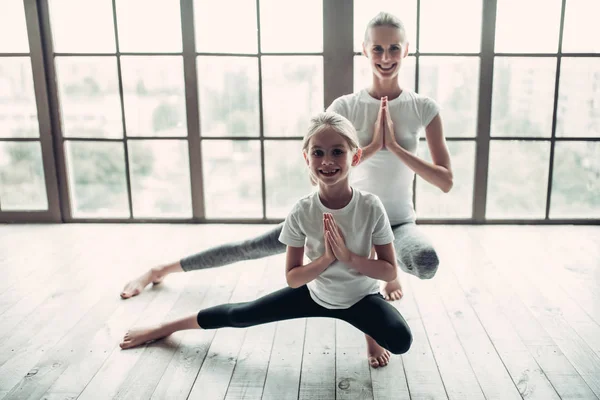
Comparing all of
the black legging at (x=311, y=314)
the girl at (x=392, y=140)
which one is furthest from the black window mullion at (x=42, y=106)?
the black legging at (x=311, y=314)

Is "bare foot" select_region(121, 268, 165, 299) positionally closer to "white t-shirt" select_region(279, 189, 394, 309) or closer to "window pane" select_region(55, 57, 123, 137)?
"white t-shirt" select_region(279, 189, 394, 309)

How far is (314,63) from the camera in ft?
10.5

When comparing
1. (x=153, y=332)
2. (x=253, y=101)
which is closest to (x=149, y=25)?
(x=253, y=101)

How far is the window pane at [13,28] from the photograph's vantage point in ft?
10.4

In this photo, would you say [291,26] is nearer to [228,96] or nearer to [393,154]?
[228,96]

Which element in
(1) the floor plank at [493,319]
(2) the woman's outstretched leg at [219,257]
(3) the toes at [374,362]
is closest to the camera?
(1) the floor plank at [493,319]

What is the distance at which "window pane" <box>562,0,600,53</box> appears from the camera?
3.06 meters

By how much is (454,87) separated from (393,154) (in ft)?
4.63

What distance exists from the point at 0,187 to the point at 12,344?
1886 mm

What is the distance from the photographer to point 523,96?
3.20 metres

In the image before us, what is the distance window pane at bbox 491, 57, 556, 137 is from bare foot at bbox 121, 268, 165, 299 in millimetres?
2172

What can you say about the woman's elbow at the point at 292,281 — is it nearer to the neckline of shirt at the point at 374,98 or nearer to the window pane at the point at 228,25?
the neckline of shirt at the point at 374,98

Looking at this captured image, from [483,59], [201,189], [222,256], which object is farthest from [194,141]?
[483,59]

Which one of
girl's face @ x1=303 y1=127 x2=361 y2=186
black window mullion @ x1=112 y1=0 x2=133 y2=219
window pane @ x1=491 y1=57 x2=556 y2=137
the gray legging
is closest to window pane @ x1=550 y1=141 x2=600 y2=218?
window pane @ x1=491 y1=57 x2=556 y2=137
